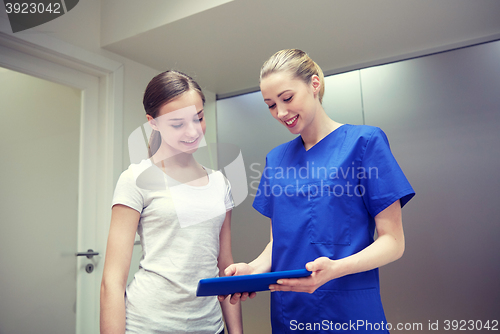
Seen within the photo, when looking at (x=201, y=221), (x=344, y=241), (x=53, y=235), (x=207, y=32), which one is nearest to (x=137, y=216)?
(x=201, y=221)

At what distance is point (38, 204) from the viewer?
1526mm

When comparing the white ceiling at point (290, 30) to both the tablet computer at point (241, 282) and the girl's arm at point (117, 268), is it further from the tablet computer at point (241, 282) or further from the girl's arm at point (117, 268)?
the tablet computer at point (241, 282)

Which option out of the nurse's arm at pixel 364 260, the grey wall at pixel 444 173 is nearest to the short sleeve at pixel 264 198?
the nurse's arm at pixel 364 260

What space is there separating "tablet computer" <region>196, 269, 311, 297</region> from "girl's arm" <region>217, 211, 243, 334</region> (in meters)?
0.23

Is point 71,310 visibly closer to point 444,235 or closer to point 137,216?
point 137,216

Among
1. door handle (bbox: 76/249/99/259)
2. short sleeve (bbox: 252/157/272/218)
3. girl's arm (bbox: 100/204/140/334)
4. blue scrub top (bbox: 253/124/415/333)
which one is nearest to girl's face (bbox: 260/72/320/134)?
blue scrub top (bbox: 253/124/415/333)

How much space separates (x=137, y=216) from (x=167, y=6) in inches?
45.2

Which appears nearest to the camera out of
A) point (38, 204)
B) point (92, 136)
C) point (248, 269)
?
point (248, 269)

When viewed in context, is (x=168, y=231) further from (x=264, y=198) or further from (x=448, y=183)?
(x=448, y=183)

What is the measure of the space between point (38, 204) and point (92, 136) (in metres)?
0.44

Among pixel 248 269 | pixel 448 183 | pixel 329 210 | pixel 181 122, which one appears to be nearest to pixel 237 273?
pixel 248 269

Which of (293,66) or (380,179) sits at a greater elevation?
(293,66)

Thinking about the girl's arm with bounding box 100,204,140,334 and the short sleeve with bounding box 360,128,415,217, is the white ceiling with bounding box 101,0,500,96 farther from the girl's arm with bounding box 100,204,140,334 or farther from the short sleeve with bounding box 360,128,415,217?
the girl's arm with bounding box 100,204,140,334

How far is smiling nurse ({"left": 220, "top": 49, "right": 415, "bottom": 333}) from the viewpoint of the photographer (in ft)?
2.74
